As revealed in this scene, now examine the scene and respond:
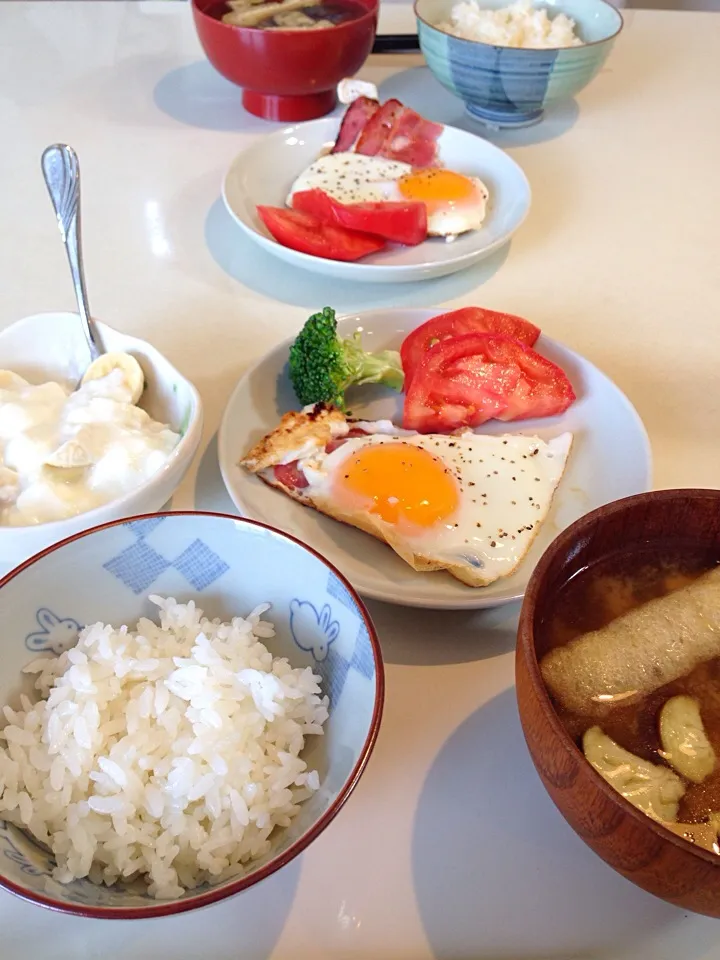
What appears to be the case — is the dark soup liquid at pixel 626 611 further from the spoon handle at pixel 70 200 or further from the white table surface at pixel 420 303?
the spoon handle at pixel 70 200

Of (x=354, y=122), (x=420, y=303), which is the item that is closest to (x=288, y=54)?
(x=354, y=122)

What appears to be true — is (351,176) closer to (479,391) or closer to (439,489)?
(479,391)

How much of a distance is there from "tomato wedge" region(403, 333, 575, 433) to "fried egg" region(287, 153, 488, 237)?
0.61m

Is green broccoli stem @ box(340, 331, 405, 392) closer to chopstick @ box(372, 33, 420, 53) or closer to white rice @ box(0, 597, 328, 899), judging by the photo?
white rice @ box(0, 597, 328, 899)

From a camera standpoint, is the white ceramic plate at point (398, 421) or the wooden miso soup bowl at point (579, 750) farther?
the white ceramic plate at point (398, 421)

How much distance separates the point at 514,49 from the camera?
7.13 ft

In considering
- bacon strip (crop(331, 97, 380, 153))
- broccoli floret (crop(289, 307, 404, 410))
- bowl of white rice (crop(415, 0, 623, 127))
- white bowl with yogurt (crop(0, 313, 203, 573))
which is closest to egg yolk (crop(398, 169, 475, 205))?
bacon strip (crop(331, 97, 380, 153))

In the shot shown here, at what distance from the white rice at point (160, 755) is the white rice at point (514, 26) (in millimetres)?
2217

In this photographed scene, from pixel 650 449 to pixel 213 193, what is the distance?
147cm

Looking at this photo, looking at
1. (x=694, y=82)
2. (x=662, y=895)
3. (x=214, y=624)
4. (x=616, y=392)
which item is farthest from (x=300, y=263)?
(x=694, y=82)

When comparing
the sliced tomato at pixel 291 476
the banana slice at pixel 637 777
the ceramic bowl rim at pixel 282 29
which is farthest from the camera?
the ceramic bowl rim at pixel 282 29

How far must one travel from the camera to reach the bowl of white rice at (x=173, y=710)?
0.84m

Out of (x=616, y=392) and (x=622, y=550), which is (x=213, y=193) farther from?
(x=622, y=550)

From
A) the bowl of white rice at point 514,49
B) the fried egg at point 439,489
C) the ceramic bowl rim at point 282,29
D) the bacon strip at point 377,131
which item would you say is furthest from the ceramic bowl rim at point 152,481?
the bowl of white rice at point 514,49
